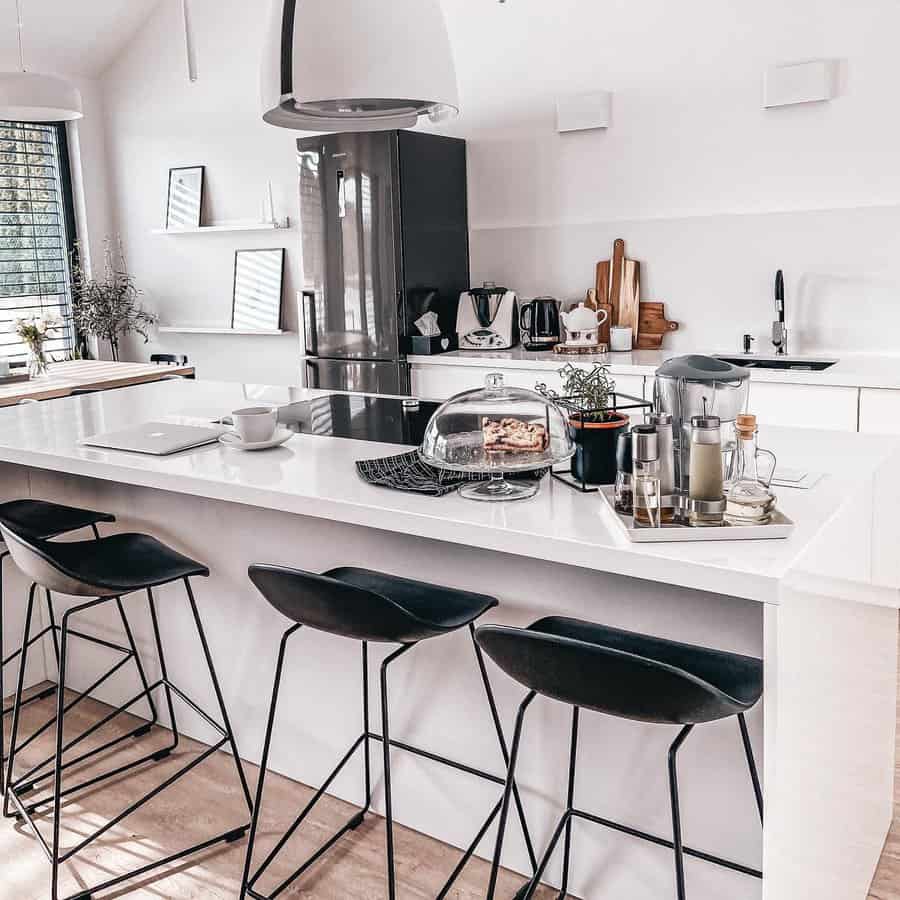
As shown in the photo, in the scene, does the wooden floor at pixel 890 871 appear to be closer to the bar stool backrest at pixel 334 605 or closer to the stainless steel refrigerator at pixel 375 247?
the bar stool backrest at pixel 334 605

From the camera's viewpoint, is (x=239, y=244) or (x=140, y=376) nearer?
(x=140, y=376)

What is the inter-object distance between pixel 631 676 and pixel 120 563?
1.54 meters

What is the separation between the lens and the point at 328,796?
2.65 meters

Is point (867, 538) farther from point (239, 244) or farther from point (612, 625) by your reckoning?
point (239, 244)

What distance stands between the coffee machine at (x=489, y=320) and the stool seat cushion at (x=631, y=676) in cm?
334

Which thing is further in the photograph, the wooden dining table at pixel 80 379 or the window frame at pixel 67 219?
the window frame at pixel 67 219

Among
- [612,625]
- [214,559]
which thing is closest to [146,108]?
[214,559]

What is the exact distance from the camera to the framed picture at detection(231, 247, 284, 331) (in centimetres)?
617

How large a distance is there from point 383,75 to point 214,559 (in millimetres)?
1421

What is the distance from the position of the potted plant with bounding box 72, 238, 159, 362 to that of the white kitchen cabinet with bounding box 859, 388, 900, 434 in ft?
16.1

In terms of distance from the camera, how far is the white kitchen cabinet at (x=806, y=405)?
3652mm

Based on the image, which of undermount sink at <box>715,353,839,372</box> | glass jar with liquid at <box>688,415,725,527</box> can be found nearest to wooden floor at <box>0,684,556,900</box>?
glass jar with liquid at <box>688,415,725,527</box>

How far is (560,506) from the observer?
1930mm

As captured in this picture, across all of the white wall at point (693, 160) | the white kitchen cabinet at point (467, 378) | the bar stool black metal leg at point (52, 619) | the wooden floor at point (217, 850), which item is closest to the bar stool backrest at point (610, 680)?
the wooden floor at point (217, 850)
